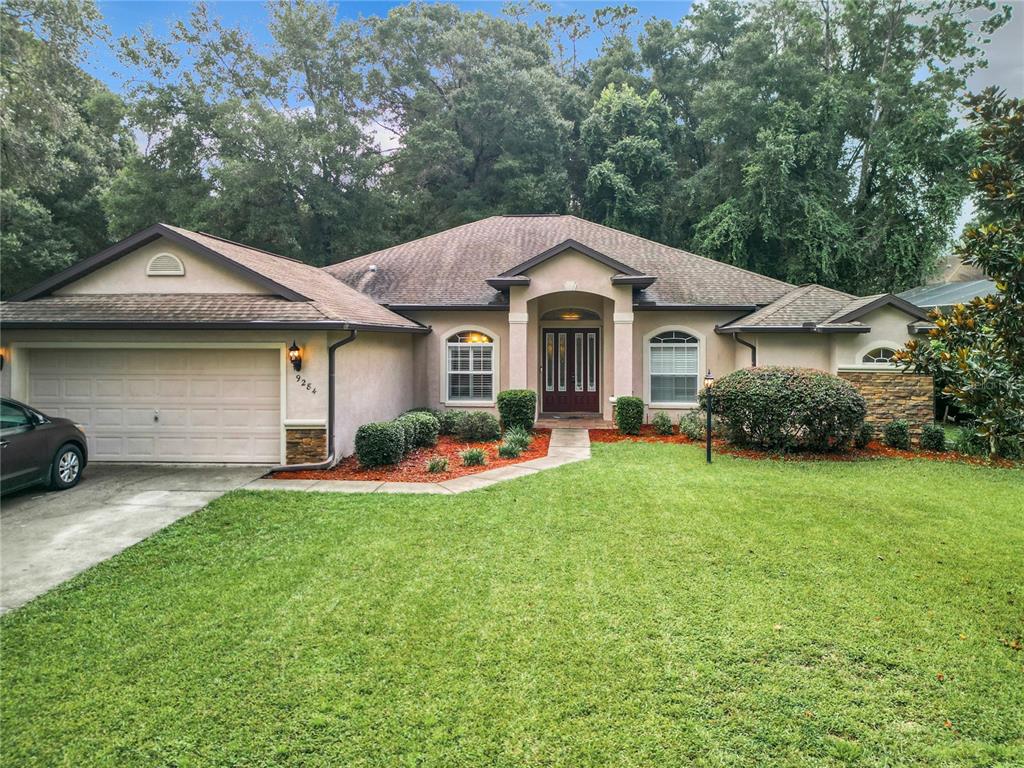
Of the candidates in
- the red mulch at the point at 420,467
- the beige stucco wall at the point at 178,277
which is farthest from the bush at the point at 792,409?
the beige stucco wall at the point at 178,277

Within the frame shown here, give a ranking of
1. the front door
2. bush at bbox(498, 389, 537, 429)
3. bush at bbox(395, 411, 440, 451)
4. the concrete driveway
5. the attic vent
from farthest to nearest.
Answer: the front door < bush at bbox(498, 389, 537, 429) < bush at bbox(395, 411, 440, 451) < the attic vent < the concrete driveway

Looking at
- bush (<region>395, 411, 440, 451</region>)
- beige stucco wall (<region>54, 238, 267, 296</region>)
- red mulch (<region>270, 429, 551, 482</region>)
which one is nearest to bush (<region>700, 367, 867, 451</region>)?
red mulch (<region>270, 429, 551, 482</region>)

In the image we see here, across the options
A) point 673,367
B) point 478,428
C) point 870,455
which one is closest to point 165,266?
point 478,428

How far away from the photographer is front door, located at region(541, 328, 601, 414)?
50.3 ft

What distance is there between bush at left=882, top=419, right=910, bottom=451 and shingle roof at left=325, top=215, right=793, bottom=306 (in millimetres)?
4287

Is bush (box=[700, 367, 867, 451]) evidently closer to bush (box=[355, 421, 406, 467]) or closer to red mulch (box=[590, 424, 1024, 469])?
red mulch (box=[590, 424, 1024, 469])

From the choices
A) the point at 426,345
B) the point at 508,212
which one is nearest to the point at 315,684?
the point at 426,345

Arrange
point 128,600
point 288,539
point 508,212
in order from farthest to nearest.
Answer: point 508,212 → point 288,539 → point 128,600

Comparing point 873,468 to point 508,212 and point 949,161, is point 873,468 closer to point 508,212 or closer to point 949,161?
point 949,161

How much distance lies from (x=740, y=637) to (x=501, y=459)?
655 centimetres

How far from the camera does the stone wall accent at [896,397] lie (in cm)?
1164

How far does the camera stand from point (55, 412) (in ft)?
31.4

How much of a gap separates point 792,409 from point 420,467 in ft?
23.4

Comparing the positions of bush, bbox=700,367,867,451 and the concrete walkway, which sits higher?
bush, bbox=700,367,867,451
